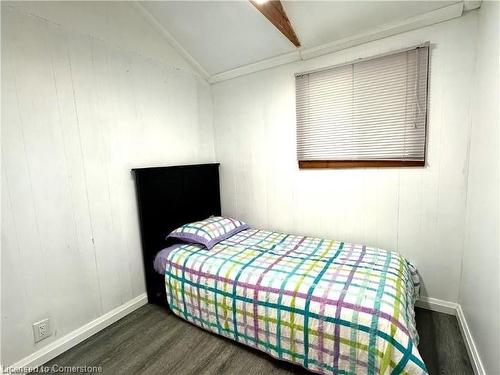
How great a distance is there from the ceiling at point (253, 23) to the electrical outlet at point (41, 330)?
2629 millimetres

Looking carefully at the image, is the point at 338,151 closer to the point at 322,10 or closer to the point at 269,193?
the point at 269,193

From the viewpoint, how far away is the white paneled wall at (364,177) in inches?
71.9

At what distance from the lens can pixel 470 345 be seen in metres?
1.57

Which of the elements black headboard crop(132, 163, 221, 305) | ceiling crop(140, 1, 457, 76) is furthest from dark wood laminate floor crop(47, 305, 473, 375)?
ceiling crop(140, 1, 457, 76)

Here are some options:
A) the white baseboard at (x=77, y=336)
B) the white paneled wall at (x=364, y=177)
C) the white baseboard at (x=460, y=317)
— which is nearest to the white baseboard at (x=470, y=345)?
the white baseboard at (x=460, y=317)

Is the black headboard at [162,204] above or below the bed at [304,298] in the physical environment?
above

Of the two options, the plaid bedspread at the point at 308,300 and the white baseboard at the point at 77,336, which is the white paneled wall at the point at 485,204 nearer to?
the plaid bedspread at the point at 308,300

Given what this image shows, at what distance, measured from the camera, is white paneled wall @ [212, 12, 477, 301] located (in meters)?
1.83

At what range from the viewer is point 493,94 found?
1384 millimetres

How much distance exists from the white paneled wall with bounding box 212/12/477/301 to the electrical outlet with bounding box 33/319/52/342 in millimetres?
1913

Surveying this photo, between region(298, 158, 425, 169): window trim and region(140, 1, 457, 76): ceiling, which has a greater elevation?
region(140, 1, 457, 76): ceiling

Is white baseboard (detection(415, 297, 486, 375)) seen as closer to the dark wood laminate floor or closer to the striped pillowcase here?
the dark wood laminate floor

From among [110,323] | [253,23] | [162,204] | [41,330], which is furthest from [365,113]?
[41,330]

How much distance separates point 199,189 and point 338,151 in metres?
1.54
